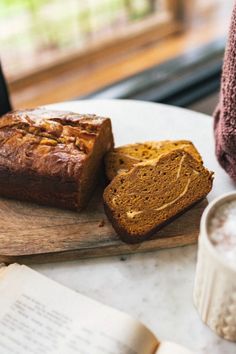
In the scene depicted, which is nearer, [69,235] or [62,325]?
[62,325]

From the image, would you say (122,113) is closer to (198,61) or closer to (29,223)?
(29,223)

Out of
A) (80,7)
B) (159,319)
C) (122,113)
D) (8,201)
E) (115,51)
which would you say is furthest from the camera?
(115,51)

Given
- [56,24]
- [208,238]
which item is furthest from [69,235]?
[56,24]

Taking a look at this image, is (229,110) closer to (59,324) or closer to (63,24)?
(59,324)

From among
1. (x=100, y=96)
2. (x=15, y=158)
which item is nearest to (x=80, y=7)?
(x=100, y=96)

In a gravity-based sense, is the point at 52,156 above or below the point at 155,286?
above

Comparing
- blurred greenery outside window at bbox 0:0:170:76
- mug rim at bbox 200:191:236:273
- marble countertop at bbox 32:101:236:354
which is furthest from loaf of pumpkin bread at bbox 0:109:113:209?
blurred greenery outside window at bbox 0:0:170:76

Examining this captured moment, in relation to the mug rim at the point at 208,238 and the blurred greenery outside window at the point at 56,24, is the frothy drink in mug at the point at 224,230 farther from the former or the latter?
the blurred greenery outside window at the point at 56,24

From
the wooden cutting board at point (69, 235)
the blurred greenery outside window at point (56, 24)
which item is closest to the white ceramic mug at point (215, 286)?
the wooden cutting board at point (69, 235)
